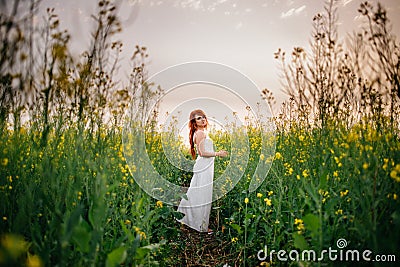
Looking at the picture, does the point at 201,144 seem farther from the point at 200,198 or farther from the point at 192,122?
the point at 200,198

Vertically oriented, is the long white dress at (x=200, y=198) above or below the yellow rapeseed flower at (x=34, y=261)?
above

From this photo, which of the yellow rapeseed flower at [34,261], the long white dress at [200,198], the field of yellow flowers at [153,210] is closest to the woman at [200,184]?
the long white dress at [200,198]

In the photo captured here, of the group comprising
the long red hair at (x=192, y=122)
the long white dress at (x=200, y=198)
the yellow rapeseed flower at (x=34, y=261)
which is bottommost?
the yellow rapeseed flower at (x=34, y=261)

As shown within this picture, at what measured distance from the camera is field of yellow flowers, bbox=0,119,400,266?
1928 mm

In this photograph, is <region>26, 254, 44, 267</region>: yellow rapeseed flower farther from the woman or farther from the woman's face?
the woman's face

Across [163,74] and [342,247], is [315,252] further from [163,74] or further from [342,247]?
[163,74]

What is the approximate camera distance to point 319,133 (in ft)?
10.8

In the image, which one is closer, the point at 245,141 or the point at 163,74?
the point at 163,74

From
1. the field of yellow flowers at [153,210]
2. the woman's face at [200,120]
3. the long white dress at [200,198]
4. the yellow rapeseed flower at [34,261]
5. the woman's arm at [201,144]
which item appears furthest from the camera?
the woman's face at [200,120]

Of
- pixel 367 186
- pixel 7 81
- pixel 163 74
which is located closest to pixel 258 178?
pixel 163 74

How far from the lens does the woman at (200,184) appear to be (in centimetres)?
468

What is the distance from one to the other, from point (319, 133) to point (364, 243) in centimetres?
138

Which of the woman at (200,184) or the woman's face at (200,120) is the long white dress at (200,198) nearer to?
the woman at (200,184)

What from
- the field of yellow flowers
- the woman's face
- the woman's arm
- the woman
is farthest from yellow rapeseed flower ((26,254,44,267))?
the woman's face
